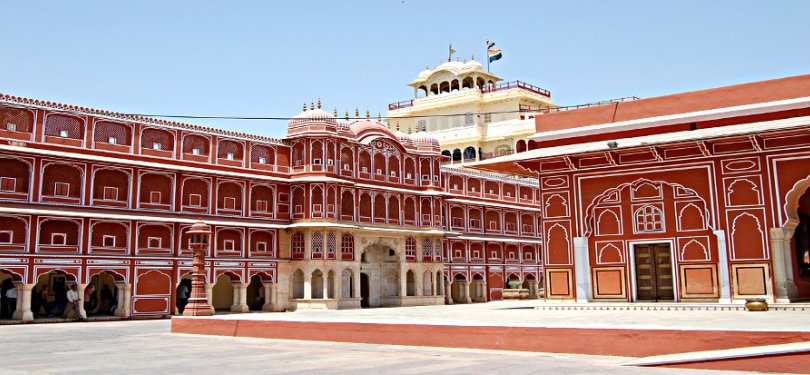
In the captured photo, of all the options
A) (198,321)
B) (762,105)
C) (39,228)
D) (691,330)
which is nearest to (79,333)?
(198,321)

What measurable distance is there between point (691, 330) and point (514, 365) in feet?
8.77

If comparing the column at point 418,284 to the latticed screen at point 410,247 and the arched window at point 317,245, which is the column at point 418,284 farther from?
the arched window at point 317,245

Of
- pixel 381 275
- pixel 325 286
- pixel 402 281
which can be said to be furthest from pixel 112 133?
pixel 402 281

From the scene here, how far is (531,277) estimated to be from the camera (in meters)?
51.5

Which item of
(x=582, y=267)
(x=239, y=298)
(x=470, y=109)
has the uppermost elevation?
(x=470, y=109)

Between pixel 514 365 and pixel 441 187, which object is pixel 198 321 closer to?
pixel 514 365

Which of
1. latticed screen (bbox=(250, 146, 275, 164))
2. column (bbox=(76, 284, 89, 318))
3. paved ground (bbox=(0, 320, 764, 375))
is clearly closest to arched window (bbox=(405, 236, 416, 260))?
latticed screen (bbox=(250, 146, 275, 164))

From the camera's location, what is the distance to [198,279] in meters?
22.8

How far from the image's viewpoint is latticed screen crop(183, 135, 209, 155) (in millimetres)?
33656

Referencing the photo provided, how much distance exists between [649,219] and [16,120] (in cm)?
2268

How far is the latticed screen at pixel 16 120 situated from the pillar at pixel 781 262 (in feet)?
84.3

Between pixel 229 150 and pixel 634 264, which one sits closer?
pixel 634 264

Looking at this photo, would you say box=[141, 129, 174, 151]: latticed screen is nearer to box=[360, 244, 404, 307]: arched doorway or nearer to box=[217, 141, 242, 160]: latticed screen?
box=[217, 141, 242, 160]: latticed screen

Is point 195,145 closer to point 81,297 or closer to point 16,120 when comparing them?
point 16,120
